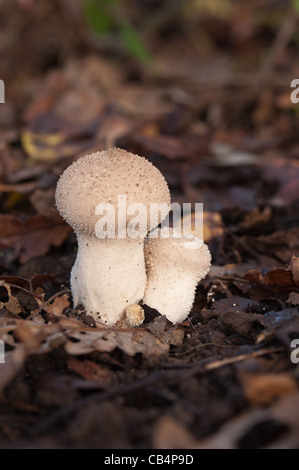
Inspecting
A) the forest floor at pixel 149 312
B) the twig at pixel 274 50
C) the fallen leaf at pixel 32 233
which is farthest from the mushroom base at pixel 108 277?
the twig at pixel 274 50

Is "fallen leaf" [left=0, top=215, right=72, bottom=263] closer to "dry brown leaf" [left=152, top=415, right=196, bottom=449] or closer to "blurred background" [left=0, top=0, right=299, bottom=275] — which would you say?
"blurred background" [left=0, top=0, right=299, bottom=275]

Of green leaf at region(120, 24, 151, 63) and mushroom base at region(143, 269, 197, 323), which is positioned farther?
green leaf at region(120, 24, 151, 63)

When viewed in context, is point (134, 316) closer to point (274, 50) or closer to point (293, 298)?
point (293, 298)

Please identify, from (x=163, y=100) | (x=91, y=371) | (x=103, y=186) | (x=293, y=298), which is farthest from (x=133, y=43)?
(x=91, y=371)

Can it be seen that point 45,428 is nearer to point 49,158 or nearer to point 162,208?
point 162,208

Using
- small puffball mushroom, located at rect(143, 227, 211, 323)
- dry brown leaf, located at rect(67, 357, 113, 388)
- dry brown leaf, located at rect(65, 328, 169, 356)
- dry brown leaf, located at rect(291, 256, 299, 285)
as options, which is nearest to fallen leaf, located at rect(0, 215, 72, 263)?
small puffball mushroom, located at rect(143, 227, 211, 323)

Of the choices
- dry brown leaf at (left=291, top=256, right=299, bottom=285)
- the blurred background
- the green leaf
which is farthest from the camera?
the green leaf

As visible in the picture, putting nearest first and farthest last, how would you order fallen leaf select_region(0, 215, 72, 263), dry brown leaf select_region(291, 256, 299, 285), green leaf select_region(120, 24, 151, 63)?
dry brown leaf select_region(291, 256, 299, 285)
fallen leaf select_region(0, 215, 72, 263)
green leaf select_region(120, 24, 151, 63)
